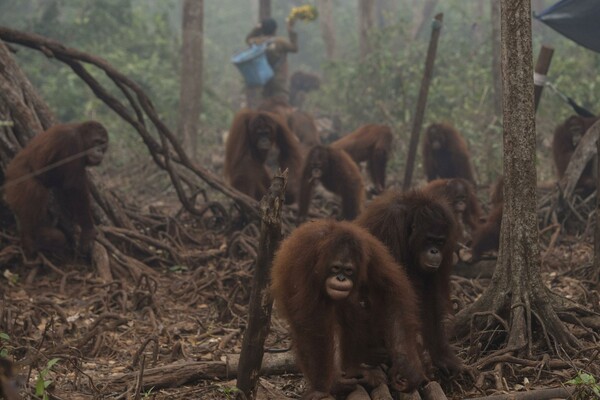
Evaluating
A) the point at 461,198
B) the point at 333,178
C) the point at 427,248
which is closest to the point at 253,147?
the point at 333,178

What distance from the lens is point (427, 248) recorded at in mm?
4254

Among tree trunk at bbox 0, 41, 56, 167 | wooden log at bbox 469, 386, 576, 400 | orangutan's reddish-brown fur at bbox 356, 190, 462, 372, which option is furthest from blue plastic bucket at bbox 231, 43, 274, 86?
wooden log at bbox 469, 386, 576, 400

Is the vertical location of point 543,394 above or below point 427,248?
below

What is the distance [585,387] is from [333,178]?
16.8 feet

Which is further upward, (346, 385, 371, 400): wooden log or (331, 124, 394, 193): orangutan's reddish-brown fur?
(331, 124, 394, 193): orangutan's reddish-brown fur

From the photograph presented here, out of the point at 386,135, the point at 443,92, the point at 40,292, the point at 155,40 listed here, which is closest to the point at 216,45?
the point at 155,40

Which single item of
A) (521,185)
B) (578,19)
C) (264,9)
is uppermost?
(264,9)

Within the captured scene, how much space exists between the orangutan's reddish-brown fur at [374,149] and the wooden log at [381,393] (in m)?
6.15

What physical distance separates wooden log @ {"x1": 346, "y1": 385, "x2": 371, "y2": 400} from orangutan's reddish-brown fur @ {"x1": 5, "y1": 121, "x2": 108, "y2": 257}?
12.6 feet

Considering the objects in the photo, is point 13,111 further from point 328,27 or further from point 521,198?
point 328,27

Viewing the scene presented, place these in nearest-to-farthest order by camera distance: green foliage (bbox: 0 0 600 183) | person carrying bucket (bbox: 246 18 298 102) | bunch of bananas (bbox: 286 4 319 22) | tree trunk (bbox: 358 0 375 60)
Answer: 1. green foliage (bbox: 0 0 600 183)
2. person carrying bucket (bbox: 246 18 298 102)
3. bunch of bananas (bbox: 286 4 319 22)
4. tree trunk (bbox: 358 0 375 60)

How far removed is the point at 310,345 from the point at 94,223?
14.5ft

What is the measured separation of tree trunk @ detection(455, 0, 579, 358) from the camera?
454 centimetres

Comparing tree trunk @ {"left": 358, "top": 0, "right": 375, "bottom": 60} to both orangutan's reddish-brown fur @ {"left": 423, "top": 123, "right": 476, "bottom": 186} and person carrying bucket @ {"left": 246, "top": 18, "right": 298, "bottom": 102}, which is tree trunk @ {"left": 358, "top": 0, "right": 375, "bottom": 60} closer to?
person carrying bucket @ {"left": 246, "top": 18, "right": 298, "bottom": 102}
